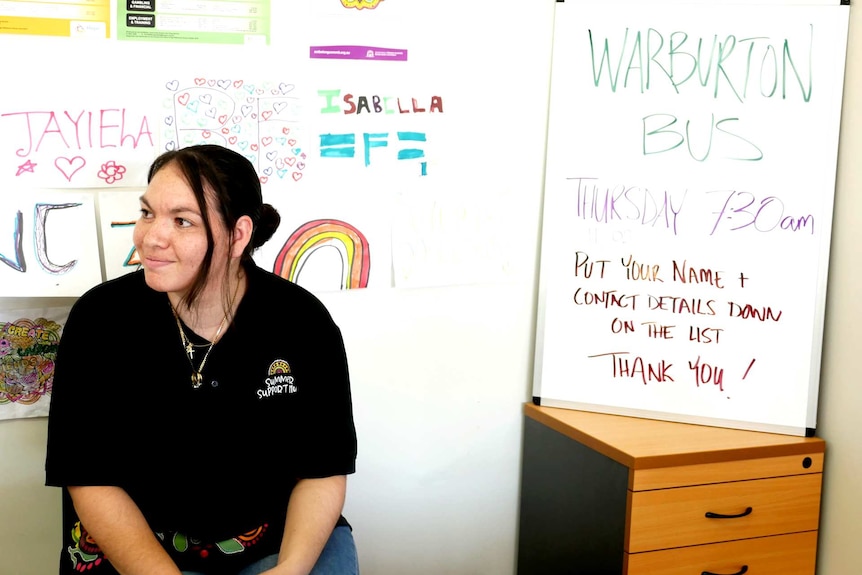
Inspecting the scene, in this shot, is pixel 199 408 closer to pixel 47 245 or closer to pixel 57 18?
pixel 47 245

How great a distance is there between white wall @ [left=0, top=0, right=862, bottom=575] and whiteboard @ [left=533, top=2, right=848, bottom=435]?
0.06 metres

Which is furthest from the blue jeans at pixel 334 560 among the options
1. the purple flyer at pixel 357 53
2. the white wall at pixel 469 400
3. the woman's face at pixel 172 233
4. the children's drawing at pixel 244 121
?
the purple flyer at pixel 357 53

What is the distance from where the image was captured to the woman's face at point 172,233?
1.44 metres

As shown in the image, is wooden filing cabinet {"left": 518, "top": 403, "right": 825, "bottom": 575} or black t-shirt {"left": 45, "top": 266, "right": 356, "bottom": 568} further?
wooden filing cabinet {"left": 518, "top": 403, "right": 825, "bottom": 575}

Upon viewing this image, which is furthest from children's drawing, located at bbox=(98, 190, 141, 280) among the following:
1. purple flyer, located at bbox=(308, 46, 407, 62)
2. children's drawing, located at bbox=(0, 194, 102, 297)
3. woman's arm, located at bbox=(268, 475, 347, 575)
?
woman's arm, located at bbox=(268, 475, 347, 575)

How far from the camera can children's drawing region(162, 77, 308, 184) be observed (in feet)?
5.84

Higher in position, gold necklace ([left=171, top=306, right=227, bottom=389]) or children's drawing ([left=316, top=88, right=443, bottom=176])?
children's drawing ([left=316, top=88, right=443, bottom=176])

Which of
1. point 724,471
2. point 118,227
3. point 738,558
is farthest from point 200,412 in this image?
point 738,558

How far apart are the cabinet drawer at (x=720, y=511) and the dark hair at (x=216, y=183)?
96 centimetres

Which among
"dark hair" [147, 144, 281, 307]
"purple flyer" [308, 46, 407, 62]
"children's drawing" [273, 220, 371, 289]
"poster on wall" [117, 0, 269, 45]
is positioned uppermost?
"poster on wall" [117, 0, 269, 45]

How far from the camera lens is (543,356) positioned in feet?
6.63

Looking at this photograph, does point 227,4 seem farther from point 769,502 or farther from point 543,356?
point 769,502

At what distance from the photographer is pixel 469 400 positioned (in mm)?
2086

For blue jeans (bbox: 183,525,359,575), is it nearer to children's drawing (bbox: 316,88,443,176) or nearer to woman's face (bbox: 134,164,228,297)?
woman's face (bbox: 134,164,228,297)
